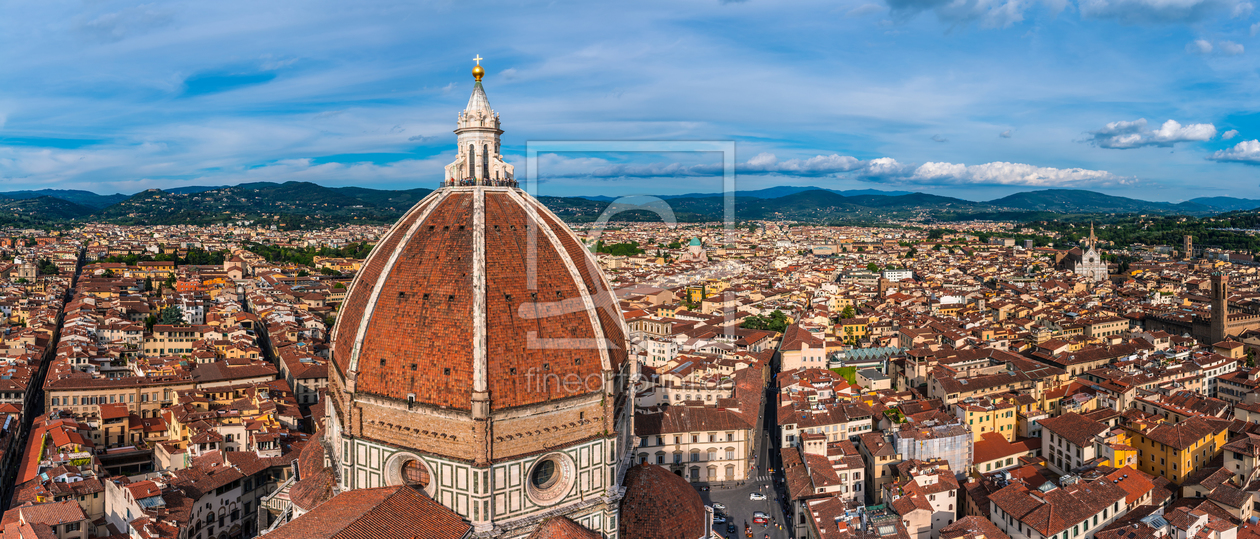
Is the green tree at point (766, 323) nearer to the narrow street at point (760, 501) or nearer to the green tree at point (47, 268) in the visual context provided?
the narrow street at point (760, 501)

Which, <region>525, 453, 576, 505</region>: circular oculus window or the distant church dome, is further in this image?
<region>525, 453, 576, 505</region>: circular oculus window

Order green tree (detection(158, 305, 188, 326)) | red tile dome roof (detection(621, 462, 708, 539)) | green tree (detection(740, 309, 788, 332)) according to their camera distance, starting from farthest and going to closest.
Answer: green tree (detection(158, 305, 188, 326))
green tree (detection(740, 309, 788, 332))
red tile dome roof (detection(621, 462, 708, 539))

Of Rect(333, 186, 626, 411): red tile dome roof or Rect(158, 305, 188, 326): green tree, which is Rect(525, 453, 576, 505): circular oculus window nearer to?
Rect(333, 186, 626, 411): red tile dome roof

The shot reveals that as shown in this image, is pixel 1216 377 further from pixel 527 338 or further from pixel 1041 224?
pixel 1041 224

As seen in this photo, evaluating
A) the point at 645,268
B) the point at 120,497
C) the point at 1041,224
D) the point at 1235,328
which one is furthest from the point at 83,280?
the point at 1041,224

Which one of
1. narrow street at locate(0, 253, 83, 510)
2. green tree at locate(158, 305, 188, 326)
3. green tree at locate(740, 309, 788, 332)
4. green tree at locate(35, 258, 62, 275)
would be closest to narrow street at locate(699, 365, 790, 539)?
green tree at locate(740, 309, 788, 332)

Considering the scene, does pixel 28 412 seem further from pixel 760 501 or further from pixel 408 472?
pixel 760 501

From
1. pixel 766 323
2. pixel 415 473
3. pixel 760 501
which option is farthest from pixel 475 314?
pixel 766 323
